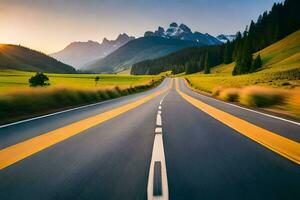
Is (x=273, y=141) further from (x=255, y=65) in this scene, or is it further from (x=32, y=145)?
(x=255, y=65)

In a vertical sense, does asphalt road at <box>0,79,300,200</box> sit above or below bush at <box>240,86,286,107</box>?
above

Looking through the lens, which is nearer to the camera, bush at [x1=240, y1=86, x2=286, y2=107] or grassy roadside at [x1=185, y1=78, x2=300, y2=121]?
grassy roadside at [x1=185, y1=78, x2=300, y2=121]

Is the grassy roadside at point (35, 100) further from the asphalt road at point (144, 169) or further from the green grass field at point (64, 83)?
the asphalt road at point (144, 169)

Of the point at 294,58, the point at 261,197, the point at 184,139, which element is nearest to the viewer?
the point at 261,197

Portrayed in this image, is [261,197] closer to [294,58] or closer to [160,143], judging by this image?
[160,143]

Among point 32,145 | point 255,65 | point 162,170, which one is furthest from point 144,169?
point 255,65

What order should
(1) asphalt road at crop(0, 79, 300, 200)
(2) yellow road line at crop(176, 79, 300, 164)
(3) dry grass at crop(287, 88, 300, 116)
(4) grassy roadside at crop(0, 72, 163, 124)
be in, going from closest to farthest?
(1) asphalt road at crop(0, 79, 300, 200)
(2) yellow road line at crop(176, 79, 300, 164)
(4) grassy roadside at crop(0, 72, 163, 124)
(3) dry grass at crop(287, 88, 300, 116)

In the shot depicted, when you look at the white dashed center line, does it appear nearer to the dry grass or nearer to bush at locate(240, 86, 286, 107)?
the dry grass

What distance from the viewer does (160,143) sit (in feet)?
18.1

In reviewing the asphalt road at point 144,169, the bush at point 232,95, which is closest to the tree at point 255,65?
the bush at point 232,95

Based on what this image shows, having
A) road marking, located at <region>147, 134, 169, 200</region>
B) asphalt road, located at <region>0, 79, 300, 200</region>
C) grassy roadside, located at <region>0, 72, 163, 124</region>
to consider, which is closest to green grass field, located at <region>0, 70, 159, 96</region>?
grassy roadside, located at <region>0, 72, 163, 124</region>

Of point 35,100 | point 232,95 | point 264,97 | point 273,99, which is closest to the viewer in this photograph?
point 35,100

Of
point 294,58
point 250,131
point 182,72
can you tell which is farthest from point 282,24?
point 250,131

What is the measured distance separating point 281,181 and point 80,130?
5.12 metres
